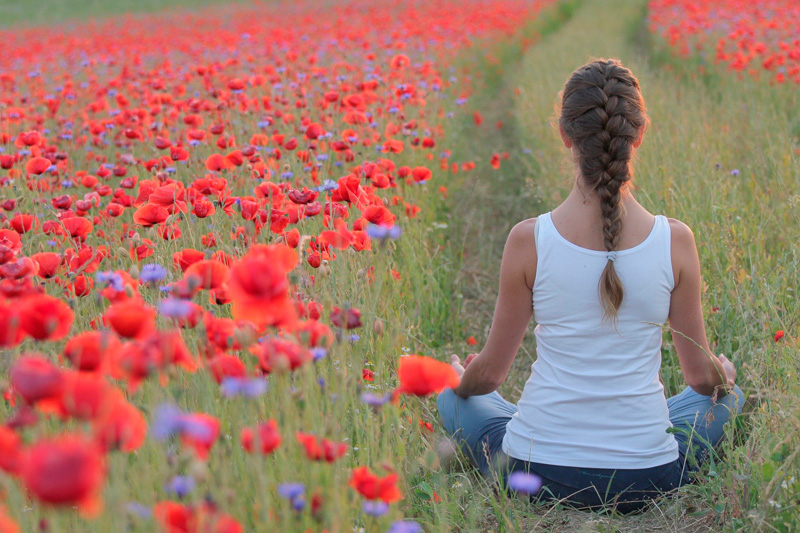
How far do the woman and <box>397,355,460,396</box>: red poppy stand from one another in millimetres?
661

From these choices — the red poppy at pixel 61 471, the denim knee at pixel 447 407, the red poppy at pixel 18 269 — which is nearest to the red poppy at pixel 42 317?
the red poppy at pixel 61 471

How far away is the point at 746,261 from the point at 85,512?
2927 mm

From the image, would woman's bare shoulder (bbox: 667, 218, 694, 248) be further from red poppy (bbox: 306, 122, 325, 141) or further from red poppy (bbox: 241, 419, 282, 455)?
red poppy (bbox: 306, 122, 325, 141)

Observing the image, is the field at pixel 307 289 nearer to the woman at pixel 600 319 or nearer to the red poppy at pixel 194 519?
the red poppy at pixel 194 519

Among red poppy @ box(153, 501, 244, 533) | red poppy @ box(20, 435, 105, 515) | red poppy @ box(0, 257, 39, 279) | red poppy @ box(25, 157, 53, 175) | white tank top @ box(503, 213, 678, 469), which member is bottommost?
white tank top @ box(503, 213, 678, 469)

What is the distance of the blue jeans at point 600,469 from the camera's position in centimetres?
211

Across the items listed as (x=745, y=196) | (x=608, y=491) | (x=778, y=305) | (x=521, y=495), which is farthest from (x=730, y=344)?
(x=745, y=196)

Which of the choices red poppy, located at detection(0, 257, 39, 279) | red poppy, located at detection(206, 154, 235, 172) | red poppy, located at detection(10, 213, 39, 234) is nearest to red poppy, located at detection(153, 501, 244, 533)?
red poppy, located at detection(0, 257, 39, 279)

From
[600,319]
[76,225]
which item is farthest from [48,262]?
[600,319]

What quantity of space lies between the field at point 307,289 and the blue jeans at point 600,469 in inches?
2.5

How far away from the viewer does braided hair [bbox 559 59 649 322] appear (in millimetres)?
1974

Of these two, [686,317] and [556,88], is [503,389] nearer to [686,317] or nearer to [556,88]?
[686,317]

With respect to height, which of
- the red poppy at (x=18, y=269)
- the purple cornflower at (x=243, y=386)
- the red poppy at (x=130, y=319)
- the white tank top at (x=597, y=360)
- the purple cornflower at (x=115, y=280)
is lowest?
the white tank top at (x=597, y=360)

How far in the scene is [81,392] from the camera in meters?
0.97
